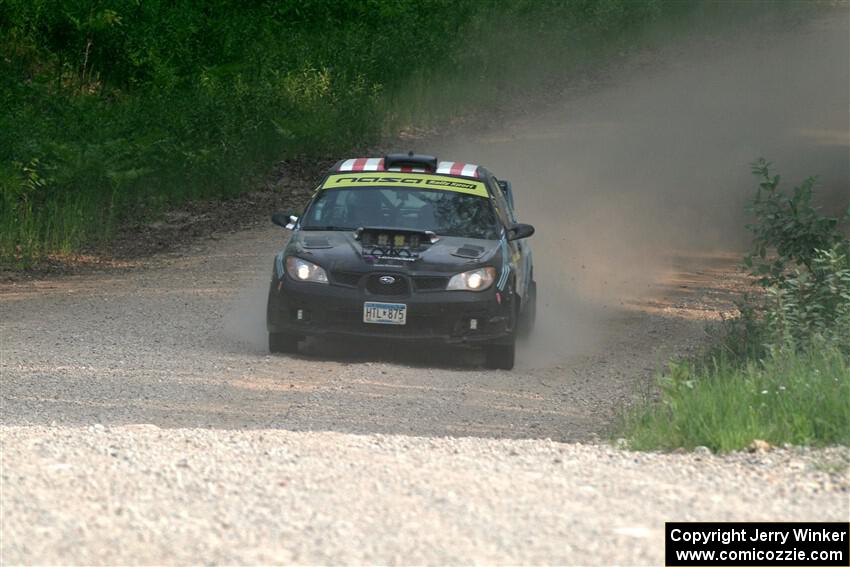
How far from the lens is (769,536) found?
19.9 ft

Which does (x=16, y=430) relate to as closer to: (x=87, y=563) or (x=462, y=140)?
(x=87, y=563)

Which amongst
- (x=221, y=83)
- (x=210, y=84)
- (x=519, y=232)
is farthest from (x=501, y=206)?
(x=221, y=83)

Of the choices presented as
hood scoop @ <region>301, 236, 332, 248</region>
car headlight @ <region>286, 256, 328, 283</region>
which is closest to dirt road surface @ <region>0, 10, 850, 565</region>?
car headlight @ <region>286, 256, 328, 283</region>

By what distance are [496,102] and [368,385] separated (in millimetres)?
17550

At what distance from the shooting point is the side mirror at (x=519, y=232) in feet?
42.5

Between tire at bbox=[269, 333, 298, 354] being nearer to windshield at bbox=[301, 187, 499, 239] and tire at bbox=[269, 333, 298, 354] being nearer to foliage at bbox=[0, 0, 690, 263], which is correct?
windshield at bbox=[301, 187, 499, 239]

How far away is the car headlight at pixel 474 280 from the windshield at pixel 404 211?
2.16 ft

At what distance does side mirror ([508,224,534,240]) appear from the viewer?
12969 mm

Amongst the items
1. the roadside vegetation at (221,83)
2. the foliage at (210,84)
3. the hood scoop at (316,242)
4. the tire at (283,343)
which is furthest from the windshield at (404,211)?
the foliage at (210,84)

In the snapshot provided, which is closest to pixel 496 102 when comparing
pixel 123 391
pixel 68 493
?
pixel 123 391

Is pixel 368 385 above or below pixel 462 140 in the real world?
below

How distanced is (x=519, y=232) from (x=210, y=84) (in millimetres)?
12442

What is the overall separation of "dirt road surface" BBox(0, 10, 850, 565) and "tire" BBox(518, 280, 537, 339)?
0.75 ft

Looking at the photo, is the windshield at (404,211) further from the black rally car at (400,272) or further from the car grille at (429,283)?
the car grille at (429,283)
